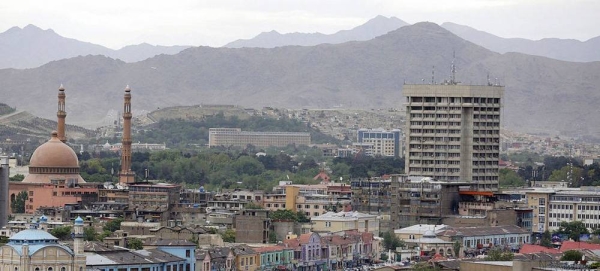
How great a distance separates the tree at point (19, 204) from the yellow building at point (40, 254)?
6603cm

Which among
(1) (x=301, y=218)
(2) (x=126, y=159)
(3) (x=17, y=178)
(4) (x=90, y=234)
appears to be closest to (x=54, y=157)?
(2) (x=126, y=159)

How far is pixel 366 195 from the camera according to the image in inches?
5615

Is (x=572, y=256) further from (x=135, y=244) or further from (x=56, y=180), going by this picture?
(x=56, y=180)

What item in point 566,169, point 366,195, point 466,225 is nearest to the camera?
point 466,225

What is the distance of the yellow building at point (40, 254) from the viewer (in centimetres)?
8338

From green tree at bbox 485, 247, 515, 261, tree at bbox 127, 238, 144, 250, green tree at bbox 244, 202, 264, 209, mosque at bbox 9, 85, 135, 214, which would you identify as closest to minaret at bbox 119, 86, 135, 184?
mosque at bbox 9, 85, 135, 214

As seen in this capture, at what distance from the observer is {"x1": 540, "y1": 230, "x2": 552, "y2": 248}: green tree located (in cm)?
12554

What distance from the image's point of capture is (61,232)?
111 m

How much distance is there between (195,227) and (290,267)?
9.17m

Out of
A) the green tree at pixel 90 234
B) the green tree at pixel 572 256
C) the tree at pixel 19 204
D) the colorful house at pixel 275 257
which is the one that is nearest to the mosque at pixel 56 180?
the tree at pixel 19 204

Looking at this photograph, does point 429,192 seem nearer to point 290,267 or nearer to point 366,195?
point 366,195

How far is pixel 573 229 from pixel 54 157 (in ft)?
143

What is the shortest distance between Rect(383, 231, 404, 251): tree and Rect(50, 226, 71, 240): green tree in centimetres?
2124

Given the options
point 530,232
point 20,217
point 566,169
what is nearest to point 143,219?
point 20,217
